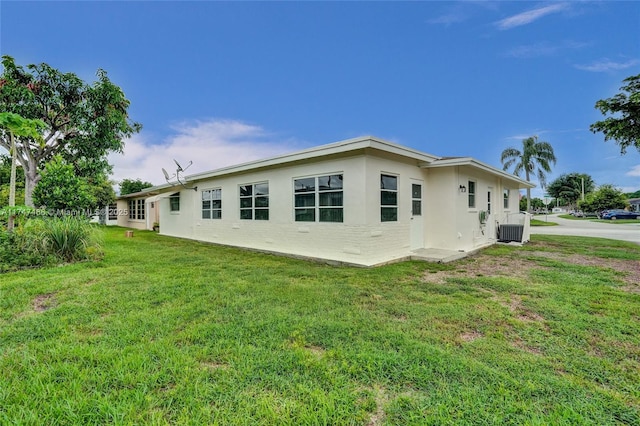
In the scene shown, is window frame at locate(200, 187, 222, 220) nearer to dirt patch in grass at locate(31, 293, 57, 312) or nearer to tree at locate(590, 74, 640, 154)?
dirt patch in grass at locate(31, 293, 57, 312)

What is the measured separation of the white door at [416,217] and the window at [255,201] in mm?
4793

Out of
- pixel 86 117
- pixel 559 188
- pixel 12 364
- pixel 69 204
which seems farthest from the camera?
pixel 559 188

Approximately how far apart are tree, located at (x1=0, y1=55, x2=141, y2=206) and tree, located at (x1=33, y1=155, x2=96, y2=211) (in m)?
3.17

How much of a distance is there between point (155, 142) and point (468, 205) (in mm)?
19974

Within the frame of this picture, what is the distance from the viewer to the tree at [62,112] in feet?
45.5

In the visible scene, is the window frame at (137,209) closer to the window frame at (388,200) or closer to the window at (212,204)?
the window at (212,204)

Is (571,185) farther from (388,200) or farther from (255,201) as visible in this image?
(255,201)

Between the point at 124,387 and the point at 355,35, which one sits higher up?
the point at 355,35

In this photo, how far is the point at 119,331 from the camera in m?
3.18

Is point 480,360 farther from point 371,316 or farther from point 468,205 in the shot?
point 468,205

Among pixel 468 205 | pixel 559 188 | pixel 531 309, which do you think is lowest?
pixel 531 309

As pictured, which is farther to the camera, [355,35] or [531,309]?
[355,35]

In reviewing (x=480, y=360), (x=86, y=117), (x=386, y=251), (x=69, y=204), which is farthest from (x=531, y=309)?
(x=86, y=117)

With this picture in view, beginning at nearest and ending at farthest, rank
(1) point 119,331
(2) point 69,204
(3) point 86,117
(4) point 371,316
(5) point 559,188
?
(1) point 119,331 < (4) point 371,316 < (2) point 69,204 < (3) point 86,117 < (5) point 559,188
